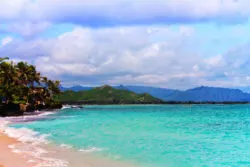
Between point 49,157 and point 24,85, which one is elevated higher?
point 24,85

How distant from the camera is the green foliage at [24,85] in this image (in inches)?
3108

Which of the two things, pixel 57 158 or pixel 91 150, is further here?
pixel 91 150

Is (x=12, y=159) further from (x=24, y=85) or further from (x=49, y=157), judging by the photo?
(x=24, y=85)

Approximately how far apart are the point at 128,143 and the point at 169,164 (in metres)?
8.31

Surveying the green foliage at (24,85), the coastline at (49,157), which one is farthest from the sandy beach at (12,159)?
the green foliage at (24,85)

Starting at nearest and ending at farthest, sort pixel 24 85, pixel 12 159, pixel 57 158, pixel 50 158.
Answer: pixel 12 159 < pixel 50 158 < pixel 57 158 < pixel 24 85

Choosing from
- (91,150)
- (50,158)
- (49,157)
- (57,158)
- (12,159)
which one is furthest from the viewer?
(91,150)

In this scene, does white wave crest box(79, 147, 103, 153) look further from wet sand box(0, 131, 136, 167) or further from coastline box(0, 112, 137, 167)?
wet sand box(0, 131, 136, 167)

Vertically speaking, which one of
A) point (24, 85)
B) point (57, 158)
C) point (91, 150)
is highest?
point (24, 85)

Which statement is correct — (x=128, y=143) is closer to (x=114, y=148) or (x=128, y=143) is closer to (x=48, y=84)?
(x=114, y=148)

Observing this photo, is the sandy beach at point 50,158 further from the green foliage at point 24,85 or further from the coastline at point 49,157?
the green foliage at point 24,85

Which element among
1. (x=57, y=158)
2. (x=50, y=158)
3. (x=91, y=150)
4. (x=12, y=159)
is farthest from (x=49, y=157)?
(x=91, y=150)

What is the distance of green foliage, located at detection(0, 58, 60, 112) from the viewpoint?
3108 inches

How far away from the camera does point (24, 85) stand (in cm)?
9469
